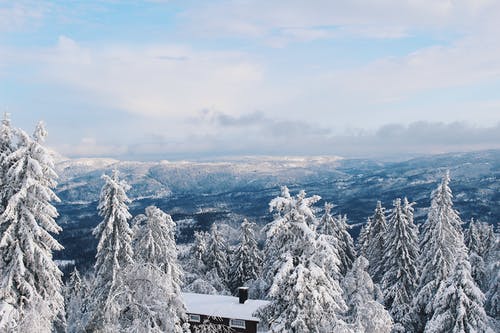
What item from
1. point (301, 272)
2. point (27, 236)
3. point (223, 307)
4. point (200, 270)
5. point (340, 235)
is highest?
point (27, 236)

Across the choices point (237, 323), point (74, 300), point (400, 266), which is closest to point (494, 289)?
point (400, 266)

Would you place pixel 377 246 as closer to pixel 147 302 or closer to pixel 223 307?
pixel 223 307

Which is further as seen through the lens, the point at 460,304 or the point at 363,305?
the point at 460,304

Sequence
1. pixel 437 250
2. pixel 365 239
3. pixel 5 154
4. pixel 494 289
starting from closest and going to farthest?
pixel 5 154 < pixel 494 289 < pixel 437 250 < pixel 365 239

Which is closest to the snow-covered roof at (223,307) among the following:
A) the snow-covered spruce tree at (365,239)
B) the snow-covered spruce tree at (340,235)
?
the snow-covered spruce tree at (340,235)

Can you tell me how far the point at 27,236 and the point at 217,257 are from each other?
45467 mm

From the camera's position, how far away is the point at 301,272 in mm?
17047

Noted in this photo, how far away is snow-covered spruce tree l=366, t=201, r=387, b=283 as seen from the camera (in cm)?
4593

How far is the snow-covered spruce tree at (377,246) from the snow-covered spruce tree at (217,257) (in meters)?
23.3

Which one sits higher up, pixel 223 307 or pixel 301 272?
pixel 301 272

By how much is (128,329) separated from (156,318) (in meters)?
1.51

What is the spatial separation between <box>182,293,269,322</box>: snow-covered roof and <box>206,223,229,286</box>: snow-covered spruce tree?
23118 millimetres

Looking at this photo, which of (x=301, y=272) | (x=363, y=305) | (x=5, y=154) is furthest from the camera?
(x=363, y=305)

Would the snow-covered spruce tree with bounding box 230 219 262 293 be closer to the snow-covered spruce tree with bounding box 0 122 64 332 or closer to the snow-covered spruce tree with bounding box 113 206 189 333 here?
the snow-covered spruce tree with bounding box 0 122 64 332
